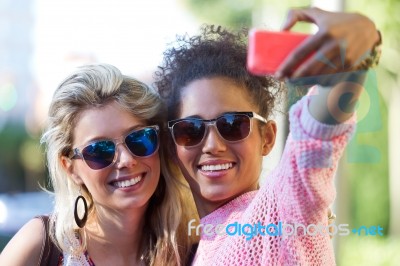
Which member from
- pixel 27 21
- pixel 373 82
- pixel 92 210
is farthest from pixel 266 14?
pixel 27 21

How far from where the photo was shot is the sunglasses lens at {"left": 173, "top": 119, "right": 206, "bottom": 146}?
1.28 m

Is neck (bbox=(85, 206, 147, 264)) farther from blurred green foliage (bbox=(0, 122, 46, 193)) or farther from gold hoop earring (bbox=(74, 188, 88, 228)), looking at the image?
blurred green foliage (bbox=(0, 122, 46, 193))

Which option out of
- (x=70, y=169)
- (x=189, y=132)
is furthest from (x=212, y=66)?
(x=70, y=169)

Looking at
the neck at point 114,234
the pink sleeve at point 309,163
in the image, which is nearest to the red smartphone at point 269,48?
the pink sleeve at point 309,163

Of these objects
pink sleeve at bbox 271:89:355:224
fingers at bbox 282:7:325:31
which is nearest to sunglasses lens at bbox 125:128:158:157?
pink sleeve at bbox 271:89:355:224

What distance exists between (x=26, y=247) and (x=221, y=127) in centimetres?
65

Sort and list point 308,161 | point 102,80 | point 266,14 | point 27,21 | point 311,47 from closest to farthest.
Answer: point 311,47 → point 308,161 → point 102,80 → point 266,14 → point 27,21

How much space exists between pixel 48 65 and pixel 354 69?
6.42m

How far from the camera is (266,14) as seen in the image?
96.9 inches

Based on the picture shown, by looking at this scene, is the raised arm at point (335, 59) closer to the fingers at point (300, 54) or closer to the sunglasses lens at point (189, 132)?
the fingers at point (300, 54)

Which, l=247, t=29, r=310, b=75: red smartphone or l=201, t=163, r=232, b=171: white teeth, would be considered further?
l=201, t=163, r=232, b=171: white teeth

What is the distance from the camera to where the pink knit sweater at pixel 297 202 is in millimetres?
931

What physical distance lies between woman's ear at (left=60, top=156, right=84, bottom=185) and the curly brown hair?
32 centimetres

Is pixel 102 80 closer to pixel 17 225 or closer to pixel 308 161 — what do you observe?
pixel 308 161
